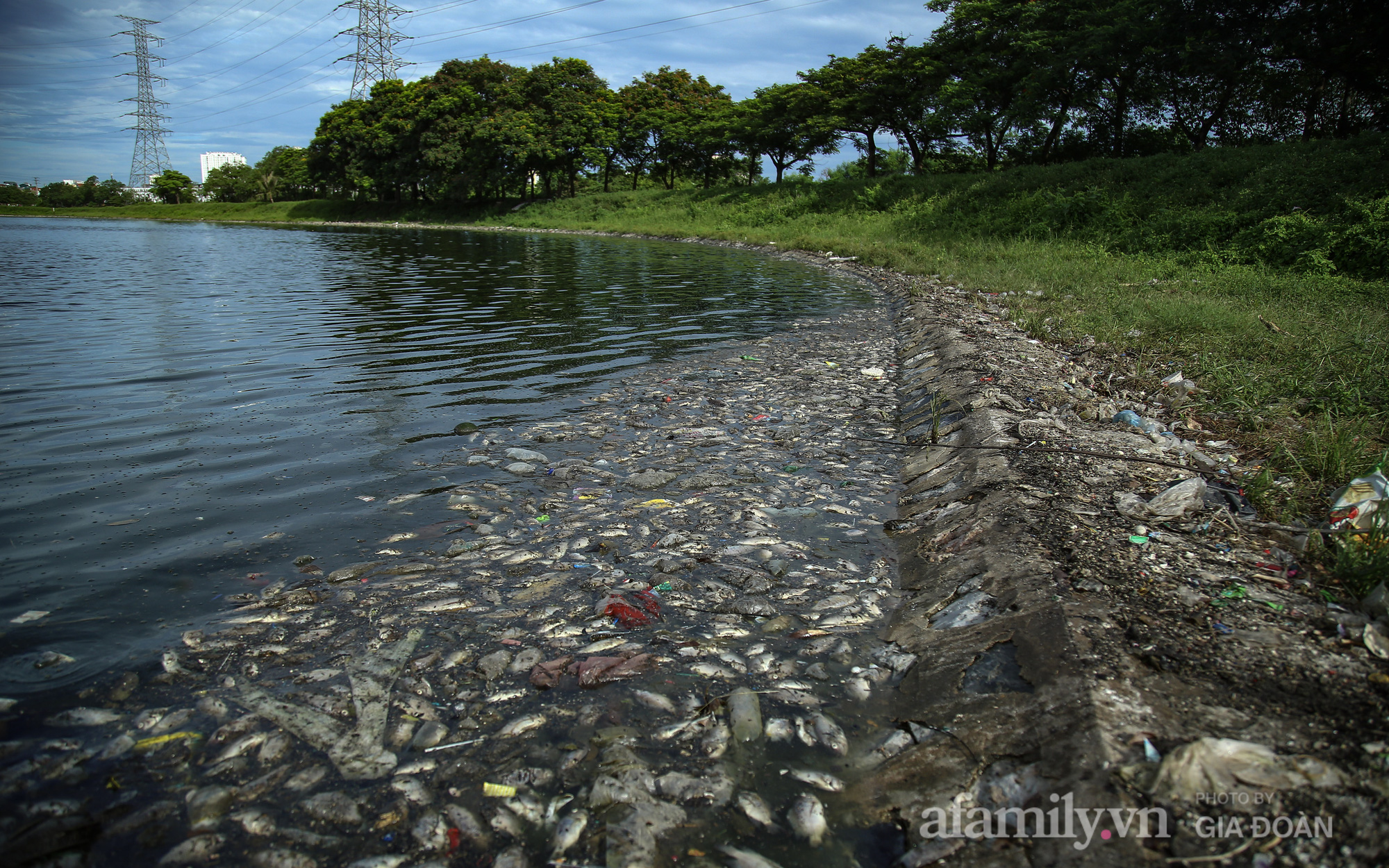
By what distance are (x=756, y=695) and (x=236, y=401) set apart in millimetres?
6629

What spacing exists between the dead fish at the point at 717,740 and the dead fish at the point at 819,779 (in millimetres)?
289

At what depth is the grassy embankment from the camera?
538 centimetres

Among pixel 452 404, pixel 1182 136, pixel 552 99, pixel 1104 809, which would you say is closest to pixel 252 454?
pixel 452 404

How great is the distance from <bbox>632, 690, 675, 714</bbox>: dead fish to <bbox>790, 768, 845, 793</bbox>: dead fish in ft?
1.96

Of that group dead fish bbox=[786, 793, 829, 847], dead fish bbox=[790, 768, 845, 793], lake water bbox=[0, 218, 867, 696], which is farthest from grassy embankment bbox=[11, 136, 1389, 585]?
lake water bbox=[0, 218, 867, 696]

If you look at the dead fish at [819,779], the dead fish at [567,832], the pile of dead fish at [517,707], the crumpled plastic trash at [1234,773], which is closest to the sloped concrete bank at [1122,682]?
the crumpled plastic trash at [1234,773]

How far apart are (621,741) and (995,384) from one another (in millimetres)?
5820

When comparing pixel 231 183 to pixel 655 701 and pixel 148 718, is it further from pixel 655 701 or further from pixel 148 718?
pixel 655 701

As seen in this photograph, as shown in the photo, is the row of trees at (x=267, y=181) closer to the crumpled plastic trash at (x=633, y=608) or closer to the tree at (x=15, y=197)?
the tree at (x=15, y=197)

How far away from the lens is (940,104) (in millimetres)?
35438

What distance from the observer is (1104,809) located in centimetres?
213

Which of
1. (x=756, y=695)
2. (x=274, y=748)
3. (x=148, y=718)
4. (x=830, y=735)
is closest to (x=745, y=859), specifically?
(x=830, y=735)

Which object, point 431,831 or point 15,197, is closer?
point 431,831

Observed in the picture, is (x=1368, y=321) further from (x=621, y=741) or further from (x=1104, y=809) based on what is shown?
(x=621, y=741)
